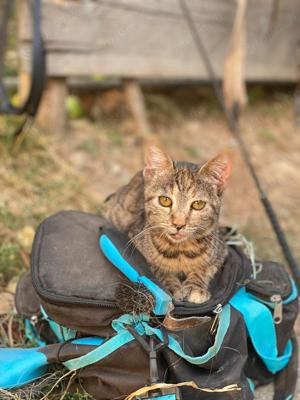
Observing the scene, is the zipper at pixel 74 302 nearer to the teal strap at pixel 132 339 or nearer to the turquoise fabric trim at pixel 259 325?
the teal strap at pixel 132 339

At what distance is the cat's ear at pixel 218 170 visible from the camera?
2.06 metres

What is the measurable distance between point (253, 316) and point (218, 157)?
1.99 feet

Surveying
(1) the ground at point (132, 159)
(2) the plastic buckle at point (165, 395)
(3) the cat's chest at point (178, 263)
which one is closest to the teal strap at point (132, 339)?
(2) the plastic buckle at point (165, 395)

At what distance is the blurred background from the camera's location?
3344mm

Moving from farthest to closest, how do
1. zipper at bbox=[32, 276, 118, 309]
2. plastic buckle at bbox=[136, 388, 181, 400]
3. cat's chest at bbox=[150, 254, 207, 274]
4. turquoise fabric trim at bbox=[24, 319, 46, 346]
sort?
1. turquoise fabric trim at bbox=[24, 319, 46, 346]
2. cat's chest at bbox=[150, 254, 207, 274]
3. zipper at bbox=[32, 276, 118, 309]
4. plastic buckle at bbox=[136, 388, 181, 400]

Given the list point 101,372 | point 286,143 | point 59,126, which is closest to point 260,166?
point 286,143

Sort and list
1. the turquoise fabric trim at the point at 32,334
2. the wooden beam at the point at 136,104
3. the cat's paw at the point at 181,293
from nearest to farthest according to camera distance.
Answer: the cat's paw at the point at 181,293
the turquoise fabric trim at the point at 32,334
the wooden beam at the point at 136,104

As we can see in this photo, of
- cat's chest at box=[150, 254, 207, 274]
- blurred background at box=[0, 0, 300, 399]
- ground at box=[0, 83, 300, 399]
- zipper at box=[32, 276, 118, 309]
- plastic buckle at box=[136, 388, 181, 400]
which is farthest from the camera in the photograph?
blurred background at box=[0, 0, 300, 399]

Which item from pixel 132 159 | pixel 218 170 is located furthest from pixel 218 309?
pixel 132 159

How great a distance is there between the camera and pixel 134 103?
4.20 metres

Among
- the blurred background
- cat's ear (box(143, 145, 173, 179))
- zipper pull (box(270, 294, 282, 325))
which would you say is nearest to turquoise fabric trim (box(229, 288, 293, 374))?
zipper pull (box(270, 294, 282, 325))

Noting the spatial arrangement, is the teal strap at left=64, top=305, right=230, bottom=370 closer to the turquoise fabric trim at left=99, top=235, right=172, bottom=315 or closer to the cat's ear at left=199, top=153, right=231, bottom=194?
the turquoise fabric trim at left=99, top=235, right=172, bottom=315

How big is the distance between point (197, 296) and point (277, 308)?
349 mm

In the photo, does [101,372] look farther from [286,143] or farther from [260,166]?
[286,143]
